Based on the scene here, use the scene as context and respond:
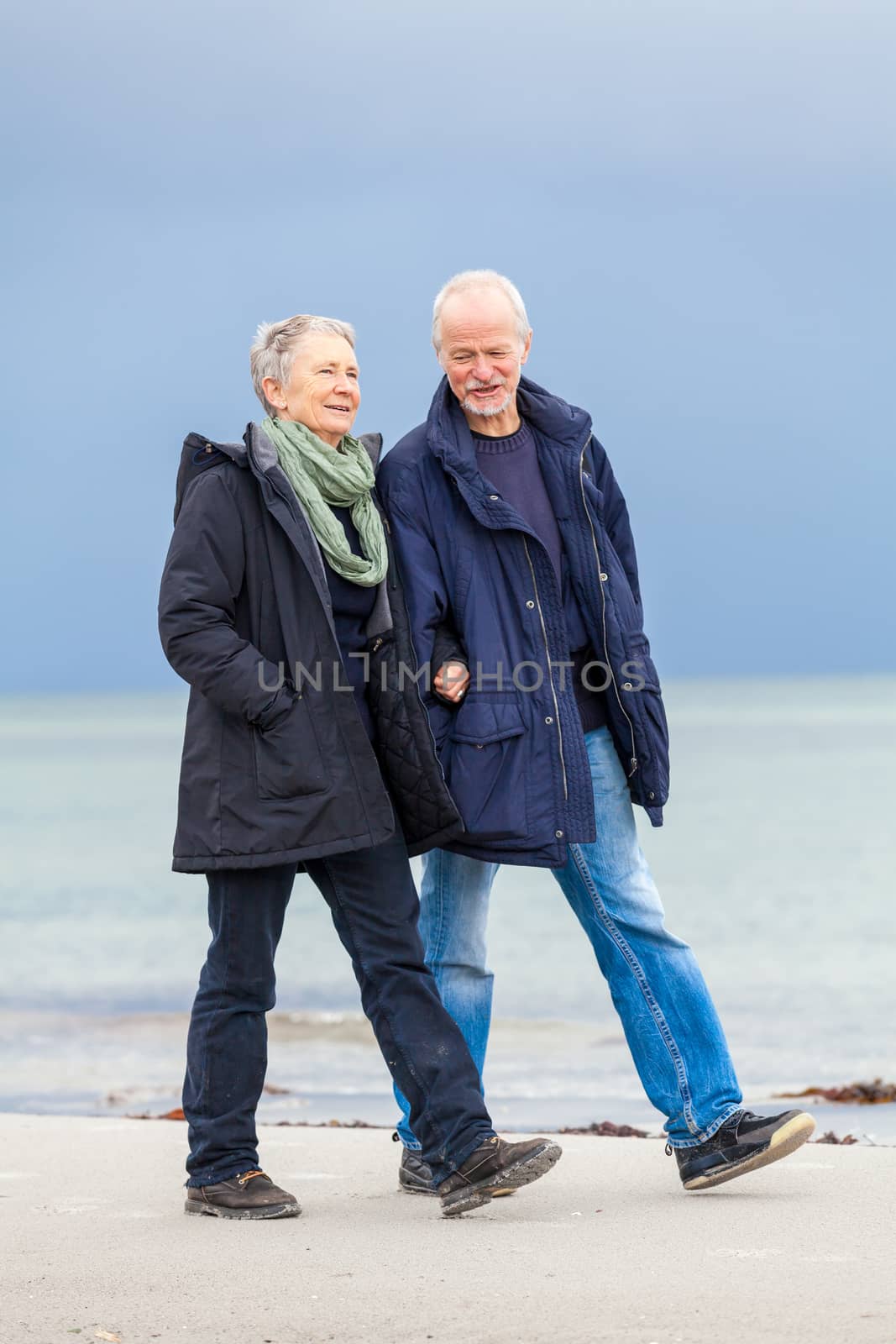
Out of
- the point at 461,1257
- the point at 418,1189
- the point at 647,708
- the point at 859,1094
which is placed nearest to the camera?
the point at 461,1257

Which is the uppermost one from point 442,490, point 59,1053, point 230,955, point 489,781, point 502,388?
point 502,388

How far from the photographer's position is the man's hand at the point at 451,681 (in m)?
3.58

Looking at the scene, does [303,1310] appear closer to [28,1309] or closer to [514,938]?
[28,1309]

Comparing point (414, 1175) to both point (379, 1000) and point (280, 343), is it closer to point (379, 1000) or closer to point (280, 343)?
point (379, 1000)

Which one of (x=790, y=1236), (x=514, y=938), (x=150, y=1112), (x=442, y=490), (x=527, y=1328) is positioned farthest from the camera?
(x=514, y=938)

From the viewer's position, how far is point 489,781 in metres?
3.56

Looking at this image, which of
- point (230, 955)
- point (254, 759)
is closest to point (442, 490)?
point (254, 759)

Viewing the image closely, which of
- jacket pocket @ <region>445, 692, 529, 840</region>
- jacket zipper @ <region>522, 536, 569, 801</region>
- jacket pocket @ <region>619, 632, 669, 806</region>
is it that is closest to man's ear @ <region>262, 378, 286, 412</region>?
jacket zipper @ <region>522, 536, 569, 801</region>

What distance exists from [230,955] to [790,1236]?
4.32ft

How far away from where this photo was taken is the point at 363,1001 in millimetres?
3467

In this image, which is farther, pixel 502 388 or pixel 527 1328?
pixel 502 388

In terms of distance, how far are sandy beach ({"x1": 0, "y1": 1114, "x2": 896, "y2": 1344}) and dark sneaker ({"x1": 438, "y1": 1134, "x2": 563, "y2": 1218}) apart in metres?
0.07

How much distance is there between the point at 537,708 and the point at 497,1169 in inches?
40.0

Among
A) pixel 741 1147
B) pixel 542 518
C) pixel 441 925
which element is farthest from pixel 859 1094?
pixel 542 518
